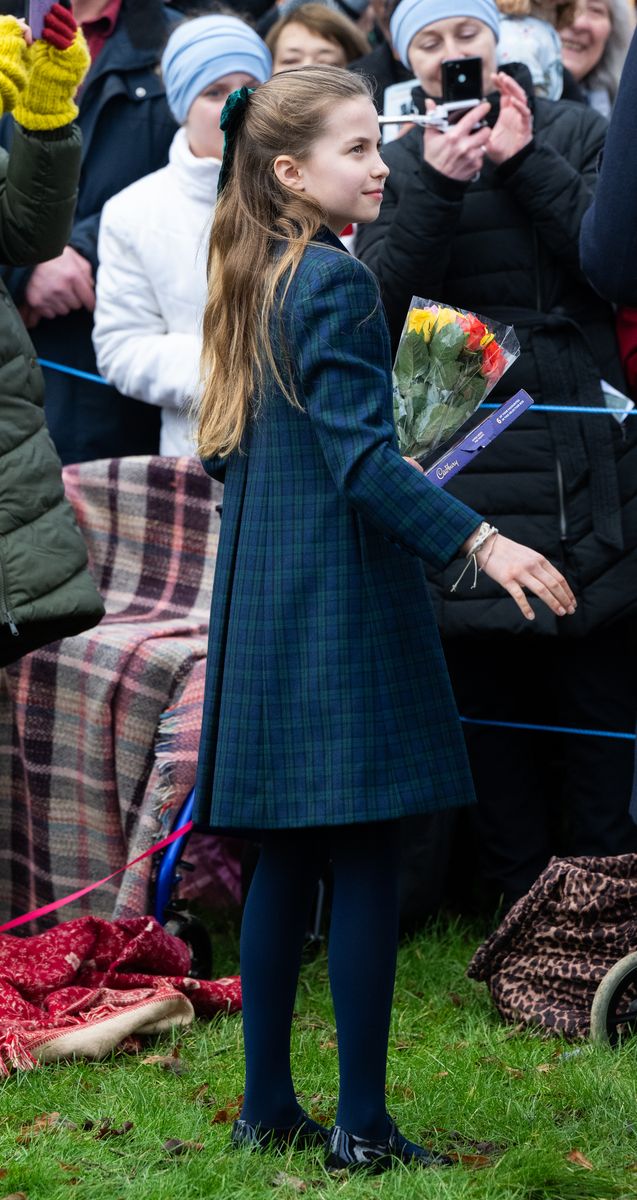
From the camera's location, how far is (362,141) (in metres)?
2.75

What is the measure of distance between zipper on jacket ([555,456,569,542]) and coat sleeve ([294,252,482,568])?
1446mm

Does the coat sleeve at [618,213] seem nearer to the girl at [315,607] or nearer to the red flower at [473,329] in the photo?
the red flower at [473,329]

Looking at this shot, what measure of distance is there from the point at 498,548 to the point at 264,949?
80cm

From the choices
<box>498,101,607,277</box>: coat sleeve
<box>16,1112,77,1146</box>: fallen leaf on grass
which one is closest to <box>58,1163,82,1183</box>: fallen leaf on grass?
<box>16,1112,77,1146</box>: fallen leaf on grass

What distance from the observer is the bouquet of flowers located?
9.64ft

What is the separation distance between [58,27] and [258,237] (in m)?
A: 0.98

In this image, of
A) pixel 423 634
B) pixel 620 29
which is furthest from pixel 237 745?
pixel 620 29

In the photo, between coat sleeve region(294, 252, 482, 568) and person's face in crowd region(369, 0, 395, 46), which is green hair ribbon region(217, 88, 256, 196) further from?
person's face in crowd region(369, 0, 395, 46)

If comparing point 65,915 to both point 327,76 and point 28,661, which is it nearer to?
point 28,661

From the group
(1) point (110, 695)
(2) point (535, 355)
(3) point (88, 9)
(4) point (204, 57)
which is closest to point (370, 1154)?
(1) point (110, 695)

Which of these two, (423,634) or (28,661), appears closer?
(423,634)

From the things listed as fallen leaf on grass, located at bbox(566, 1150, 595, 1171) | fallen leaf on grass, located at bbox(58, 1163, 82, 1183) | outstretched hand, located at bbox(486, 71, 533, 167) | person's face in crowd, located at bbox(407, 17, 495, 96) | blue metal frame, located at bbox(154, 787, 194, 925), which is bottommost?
fallen leaf on grass, located at bbox(58, 1163, 82, 1183)

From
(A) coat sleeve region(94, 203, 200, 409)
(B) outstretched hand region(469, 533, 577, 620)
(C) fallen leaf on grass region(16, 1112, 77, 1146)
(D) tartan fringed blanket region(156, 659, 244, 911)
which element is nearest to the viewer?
(B) outstretched hand region(469, 533, 577, 620)

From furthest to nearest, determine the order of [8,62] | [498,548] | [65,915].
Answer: [65,915] → [8,62] → [498,548]
